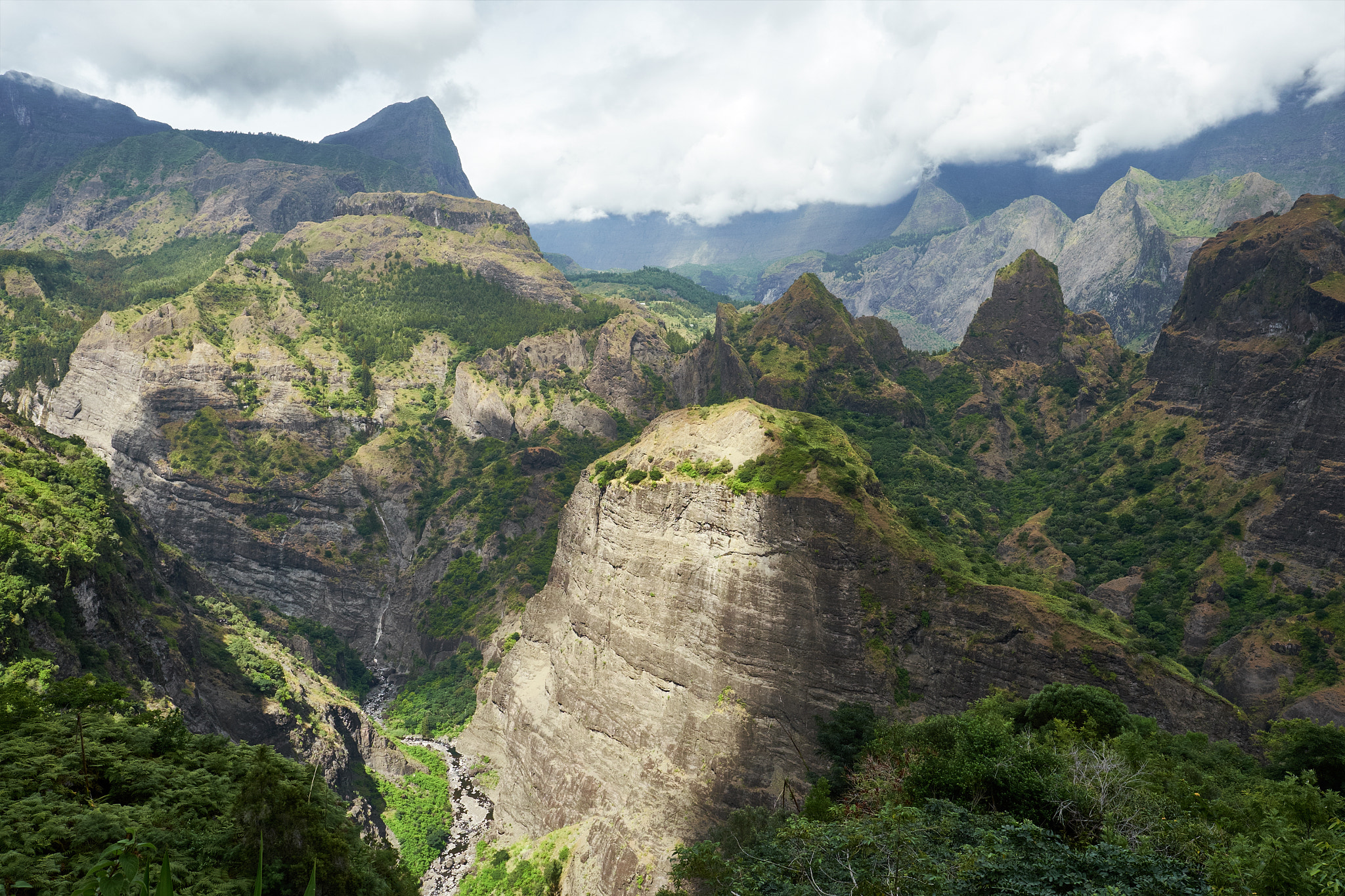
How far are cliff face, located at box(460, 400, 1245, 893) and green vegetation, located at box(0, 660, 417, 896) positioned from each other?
3420cm

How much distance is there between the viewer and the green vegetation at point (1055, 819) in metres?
24.1

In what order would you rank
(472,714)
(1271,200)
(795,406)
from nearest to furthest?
(472,714), (795,406), (1271,200)

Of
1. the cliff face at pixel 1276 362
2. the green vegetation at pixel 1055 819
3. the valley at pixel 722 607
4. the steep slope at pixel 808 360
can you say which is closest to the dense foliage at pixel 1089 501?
the valley at pixel 722 607

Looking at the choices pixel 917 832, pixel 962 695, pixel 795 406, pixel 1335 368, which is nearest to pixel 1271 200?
pixel 1335 368

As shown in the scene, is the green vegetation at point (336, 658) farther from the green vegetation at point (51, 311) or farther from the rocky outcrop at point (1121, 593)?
the rocky outcrop at point (1121, 593)

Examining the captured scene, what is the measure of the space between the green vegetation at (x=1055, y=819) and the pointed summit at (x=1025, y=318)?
359 ft

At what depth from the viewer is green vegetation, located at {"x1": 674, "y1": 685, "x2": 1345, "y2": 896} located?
2412cm

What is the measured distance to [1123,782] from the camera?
32.6m

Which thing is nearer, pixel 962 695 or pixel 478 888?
pixel 962 695

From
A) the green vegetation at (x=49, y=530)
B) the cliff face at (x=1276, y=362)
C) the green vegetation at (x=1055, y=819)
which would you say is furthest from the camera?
the cliff face at (x=1276, y=362)

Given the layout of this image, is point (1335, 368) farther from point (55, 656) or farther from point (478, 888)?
point (55, 656)

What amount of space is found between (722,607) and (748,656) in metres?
5.24

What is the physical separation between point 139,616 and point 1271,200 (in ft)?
937

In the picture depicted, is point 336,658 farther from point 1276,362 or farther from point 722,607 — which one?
point 1276,362
